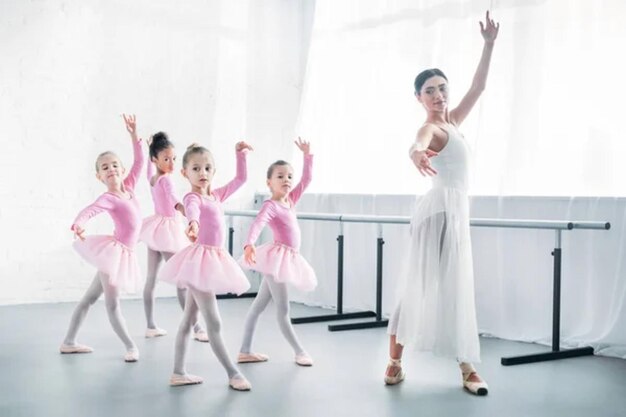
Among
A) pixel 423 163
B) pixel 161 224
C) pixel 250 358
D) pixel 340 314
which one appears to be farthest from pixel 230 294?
pixel 423 163

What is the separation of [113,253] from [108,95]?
2.52 metres

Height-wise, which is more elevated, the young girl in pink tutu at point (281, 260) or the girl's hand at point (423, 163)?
the girl's hand at point (423, 163)

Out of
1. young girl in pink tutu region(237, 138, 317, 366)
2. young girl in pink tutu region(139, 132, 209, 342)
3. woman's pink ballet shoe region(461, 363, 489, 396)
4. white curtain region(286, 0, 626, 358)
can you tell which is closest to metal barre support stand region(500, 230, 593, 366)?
white curtain region(286, 0, 626, 358)

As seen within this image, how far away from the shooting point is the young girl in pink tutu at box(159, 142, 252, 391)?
309 cm

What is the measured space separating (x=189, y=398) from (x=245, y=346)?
2.73ft

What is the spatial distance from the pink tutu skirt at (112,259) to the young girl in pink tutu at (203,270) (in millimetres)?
538

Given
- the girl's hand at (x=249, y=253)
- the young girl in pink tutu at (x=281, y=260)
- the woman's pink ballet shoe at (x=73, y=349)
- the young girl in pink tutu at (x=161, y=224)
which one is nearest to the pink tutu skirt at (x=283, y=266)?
the young girl in pink tutu at (x=281, y=260)

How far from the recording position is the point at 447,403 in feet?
9.61

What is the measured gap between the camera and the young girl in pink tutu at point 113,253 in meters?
3.66

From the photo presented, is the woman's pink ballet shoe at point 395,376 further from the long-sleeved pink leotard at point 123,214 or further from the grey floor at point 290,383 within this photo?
the long-sleeved pink leotard at point 123,214

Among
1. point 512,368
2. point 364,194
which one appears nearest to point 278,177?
point 512,368

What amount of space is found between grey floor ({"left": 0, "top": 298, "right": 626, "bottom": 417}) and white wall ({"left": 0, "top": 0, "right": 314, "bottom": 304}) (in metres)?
1.26

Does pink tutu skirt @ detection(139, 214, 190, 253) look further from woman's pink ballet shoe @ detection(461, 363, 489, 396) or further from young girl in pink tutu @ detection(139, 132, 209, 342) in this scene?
woman's pink ballet shoe @ detection(461, 363, 489, 396)

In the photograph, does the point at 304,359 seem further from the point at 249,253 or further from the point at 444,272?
the point at 444,272
